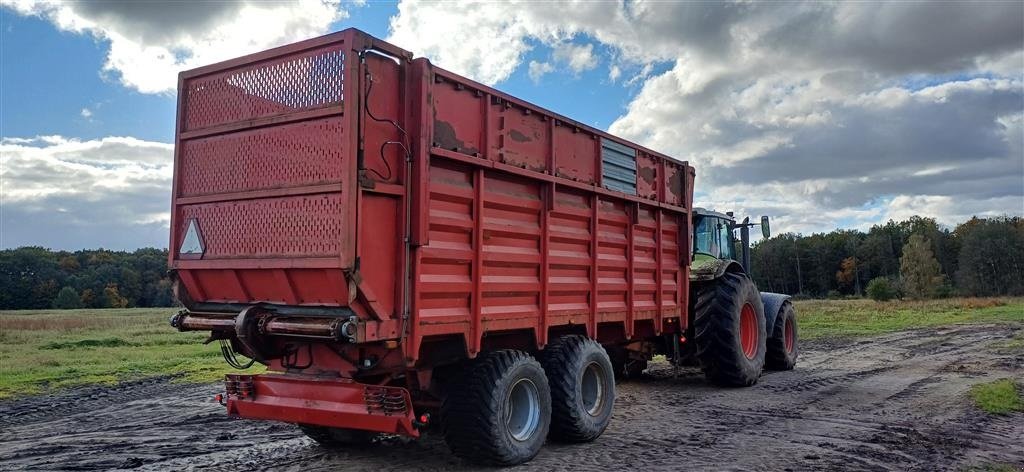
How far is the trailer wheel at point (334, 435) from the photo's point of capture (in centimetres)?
624

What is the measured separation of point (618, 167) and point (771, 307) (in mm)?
5696

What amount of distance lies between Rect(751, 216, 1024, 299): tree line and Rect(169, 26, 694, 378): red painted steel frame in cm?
7283

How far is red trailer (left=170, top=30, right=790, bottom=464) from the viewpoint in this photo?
4.85 m

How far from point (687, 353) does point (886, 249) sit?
9319cm

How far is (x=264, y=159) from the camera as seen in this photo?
211 inches

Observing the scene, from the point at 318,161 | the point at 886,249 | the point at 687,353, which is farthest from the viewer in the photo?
the point at 886,249

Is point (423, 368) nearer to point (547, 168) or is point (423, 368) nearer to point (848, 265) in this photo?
point (547, 168)

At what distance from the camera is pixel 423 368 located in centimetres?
542

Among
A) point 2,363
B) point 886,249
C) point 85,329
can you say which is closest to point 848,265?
point 886,249

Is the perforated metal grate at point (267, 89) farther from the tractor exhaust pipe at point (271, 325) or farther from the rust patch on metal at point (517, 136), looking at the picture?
the rust patch on metal at point (517, 136)

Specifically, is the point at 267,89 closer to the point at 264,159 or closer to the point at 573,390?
the point at 264,159

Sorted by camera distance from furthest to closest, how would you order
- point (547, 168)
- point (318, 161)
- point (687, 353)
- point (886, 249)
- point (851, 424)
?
point (886, 249) < point (687, 353) < point (851, 424) < point (547, 168) < point (318, 161)

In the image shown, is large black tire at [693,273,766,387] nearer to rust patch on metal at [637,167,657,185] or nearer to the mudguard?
the mudguard

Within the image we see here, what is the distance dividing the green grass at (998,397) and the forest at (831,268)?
34.8 meters
